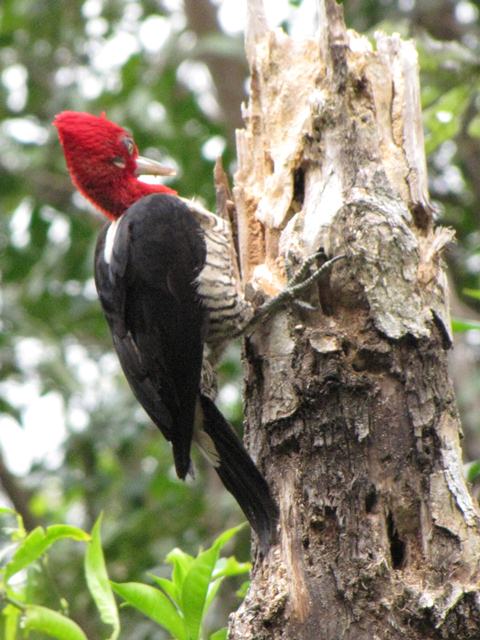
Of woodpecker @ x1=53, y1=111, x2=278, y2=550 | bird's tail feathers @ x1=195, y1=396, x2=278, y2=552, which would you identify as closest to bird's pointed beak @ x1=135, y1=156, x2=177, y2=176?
woodpecker @ x1=53, y1=111, x2=278, y2=550

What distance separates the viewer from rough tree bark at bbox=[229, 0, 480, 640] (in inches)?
90.4

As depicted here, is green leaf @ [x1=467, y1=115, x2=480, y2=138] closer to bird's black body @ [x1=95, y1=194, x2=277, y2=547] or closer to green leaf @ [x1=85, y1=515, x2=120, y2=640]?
bird's black body @ [x1=95, y1=194, x2=277, y2=547]

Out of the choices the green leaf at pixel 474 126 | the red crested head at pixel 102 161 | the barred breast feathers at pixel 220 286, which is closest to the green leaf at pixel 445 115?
the green leaf at pixel 474 126

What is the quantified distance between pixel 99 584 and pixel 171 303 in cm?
96

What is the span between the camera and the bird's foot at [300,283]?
2.67 m

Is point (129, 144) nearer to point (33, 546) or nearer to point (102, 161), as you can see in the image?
point (102, 161)

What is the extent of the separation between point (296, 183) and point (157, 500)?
2.25m

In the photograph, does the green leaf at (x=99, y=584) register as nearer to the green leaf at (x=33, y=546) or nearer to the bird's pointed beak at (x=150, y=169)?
the green leaf at (x=33, y=546)

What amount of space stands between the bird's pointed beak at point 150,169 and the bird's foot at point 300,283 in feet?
3.07

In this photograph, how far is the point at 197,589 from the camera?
2.31 metres

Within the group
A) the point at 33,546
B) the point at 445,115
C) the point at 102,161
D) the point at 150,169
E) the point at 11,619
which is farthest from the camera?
the point at 150,169

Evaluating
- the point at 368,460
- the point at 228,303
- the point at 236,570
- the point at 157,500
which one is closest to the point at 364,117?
the point at 228,303

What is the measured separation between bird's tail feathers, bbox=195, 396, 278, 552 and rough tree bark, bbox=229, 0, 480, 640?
0.12ft

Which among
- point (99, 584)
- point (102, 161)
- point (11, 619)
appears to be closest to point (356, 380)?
point (99, 584)
